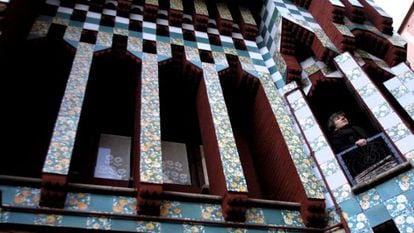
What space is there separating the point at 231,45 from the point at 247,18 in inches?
38.5

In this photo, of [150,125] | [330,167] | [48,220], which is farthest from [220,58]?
[48,220]

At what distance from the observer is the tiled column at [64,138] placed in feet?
14.5

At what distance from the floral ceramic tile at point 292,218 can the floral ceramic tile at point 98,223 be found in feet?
6.53

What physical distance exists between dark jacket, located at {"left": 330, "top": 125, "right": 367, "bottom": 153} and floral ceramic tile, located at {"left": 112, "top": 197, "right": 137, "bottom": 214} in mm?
2669

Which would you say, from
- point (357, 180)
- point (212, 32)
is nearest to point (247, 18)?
point (212, 32)

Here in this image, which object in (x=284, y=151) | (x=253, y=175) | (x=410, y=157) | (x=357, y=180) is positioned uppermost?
(x=410, y=157)

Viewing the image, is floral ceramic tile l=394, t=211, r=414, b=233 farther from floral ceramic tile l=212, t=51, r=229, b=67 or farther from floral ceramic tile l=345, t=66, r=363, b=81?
floral ceramic tile l=212, t=51, r=229, b=67

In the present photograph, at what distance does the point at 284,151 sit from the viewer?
5.93 metres

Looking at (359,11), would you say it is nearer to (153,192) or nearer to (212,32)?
(212,32)

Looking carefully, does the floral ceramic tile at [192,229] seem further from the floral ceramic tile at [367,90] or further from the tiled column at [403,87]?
the tiled column at [403,87]

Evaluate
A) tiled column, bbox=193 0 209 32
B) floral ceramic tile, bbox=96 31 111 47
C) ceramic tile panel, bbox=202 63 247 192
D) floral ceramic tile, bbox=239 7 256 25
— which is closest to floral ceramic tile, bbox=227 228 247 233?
ceramic tile panel, bbox=202 63 247 192

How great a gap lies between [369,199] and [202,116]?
8.48 feet

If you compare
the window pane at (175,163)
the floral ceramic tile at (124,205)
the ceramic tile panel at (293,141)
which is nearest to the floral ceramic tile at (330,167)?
the ceramic tile panel at (293,141)

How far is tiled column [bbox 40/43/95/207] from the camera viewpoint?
14.5 feet
